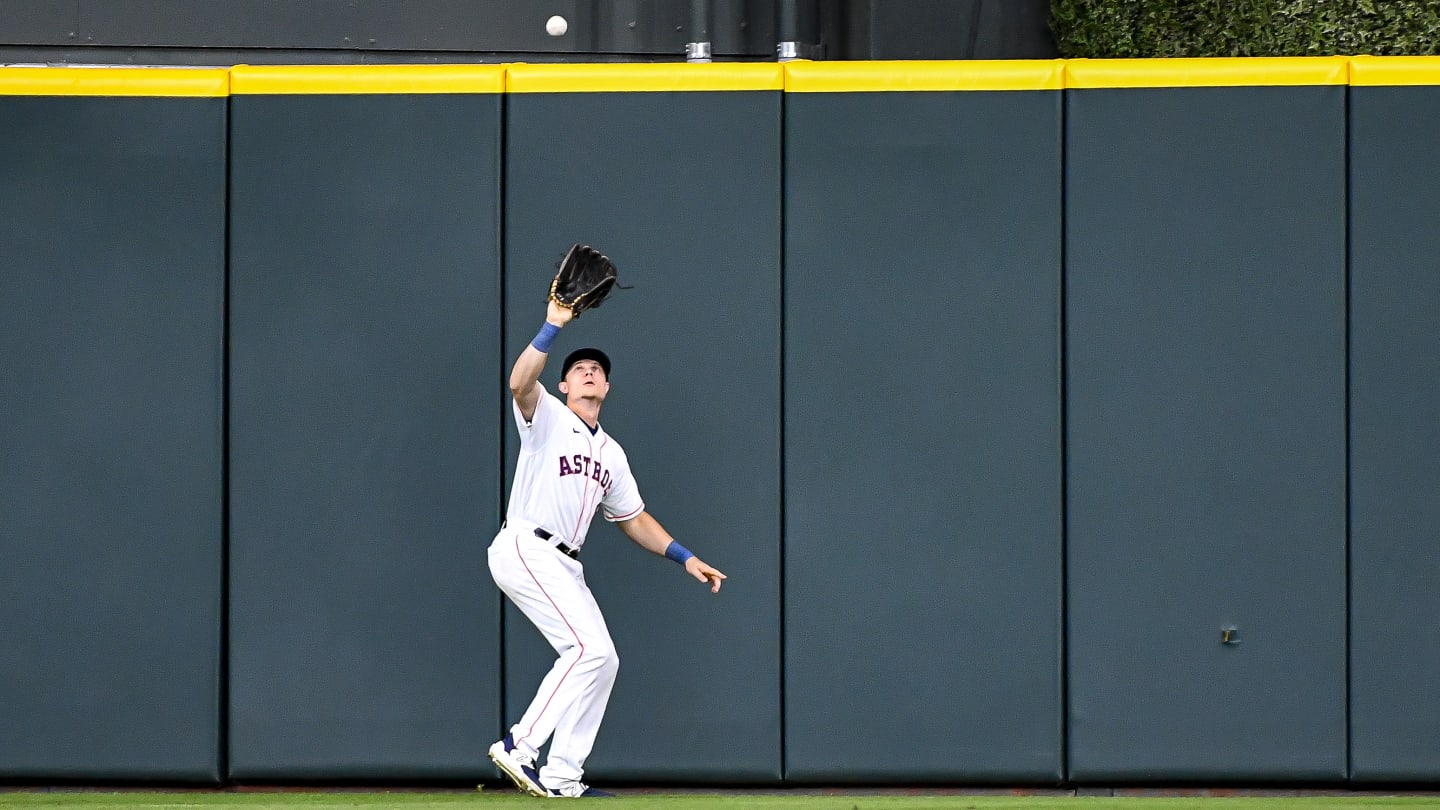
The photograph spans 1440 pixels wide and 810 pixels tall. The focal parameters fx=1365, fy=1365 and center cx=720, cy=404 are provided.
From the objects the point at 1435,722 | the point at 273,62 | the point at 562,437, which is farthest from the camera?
the point at 273,62

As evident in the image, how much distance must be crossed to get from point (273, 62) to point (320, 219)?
200 centimetres

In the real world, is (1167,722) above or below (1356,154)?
below

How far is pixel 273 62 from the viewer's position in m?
7.27

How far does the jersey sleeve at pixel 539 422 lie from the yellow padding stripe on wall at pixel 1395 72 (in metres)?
3.53

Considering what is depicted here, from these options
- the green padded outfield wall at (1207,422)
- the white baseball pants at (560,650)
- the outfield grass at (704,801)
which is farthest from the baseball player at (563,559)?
the green padded outfield wall at (1207,422)

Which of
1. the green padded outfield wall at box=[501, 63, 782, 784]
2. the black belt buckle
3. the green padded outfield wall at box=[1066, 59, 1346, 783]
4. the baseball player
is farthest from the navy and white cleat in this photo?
the green padded outfield wall at box=[1066, 59, 1346, 783]

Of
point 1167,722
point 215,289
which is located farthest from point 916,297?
point 215,289

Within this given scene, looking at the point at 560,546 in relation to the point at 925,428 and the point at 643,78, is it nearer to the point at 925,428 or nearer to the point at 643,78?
the point at 925,428

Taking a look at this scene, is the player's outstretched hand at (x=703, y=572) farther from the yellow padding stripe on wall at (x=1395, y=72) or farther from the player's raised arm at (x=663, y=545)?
the yellow padding stripe on wall at (x=1395, y=72)

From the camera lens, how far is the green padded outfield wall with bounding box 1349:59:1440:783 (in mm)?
5609

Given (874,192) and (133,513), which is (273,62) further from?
(874,192)

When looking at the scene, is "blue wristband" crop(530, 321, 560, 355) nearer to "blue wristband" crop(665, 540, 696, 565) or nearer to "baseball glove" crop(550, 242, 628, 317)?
"baseball glove" crop(550, 242, 628, 317)

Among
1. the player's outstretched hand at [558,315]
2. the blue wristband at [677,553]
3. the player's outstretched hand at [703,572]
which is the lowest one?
the player's outstretched hand at [703,572]

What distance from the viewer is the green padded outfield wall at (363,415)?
5699mm
